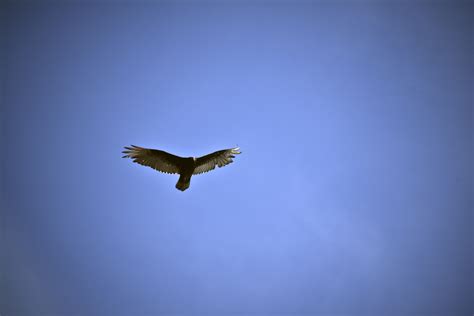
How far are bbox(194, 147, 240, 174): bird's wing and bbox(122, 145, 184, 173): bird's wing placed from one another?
832mm

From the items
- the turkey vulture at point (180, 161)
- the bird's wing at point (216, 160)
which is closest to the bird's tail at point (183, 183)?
the turkey vulture at point (180, 161)

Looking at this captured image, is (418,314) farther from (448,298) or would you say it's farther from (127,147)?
(127,147)

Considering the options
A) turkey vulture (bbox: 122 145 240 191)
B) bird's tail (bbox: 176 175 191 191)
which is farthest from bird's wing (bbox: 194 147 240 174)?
bird's tail (bbox: 176 175 191 191)

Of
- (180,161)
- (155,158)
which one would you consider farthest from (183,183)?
(155,158)

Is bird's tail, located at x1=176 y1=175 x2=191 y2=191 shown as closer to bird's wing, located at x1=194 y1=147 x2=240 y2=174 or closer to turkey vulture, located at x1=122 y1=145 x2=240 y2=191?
turkey vulture, located at x1=122 y1=145 x2=240 y2=191

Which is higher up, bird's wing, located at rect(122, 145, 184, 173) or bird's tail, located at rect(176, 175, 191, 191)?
bird's wing, located at rect(122, 145, 184, 173)

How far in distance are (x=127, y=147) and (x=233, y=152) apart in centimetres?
428

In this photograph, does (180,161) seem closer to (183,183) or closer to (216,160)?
(183,183)

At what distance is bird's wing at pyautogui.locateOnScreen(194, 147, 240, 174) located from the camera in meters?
16.4

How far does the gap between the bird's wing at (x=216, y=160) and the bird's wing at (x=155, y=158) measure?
32.8 inches

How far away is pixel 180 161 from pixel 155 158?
1.06 metres

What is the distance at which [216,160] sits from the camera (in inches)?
652

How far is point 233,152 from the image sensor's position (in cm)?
1652

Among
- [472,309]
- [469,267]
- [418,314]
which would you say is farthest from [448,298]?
[418,314]
